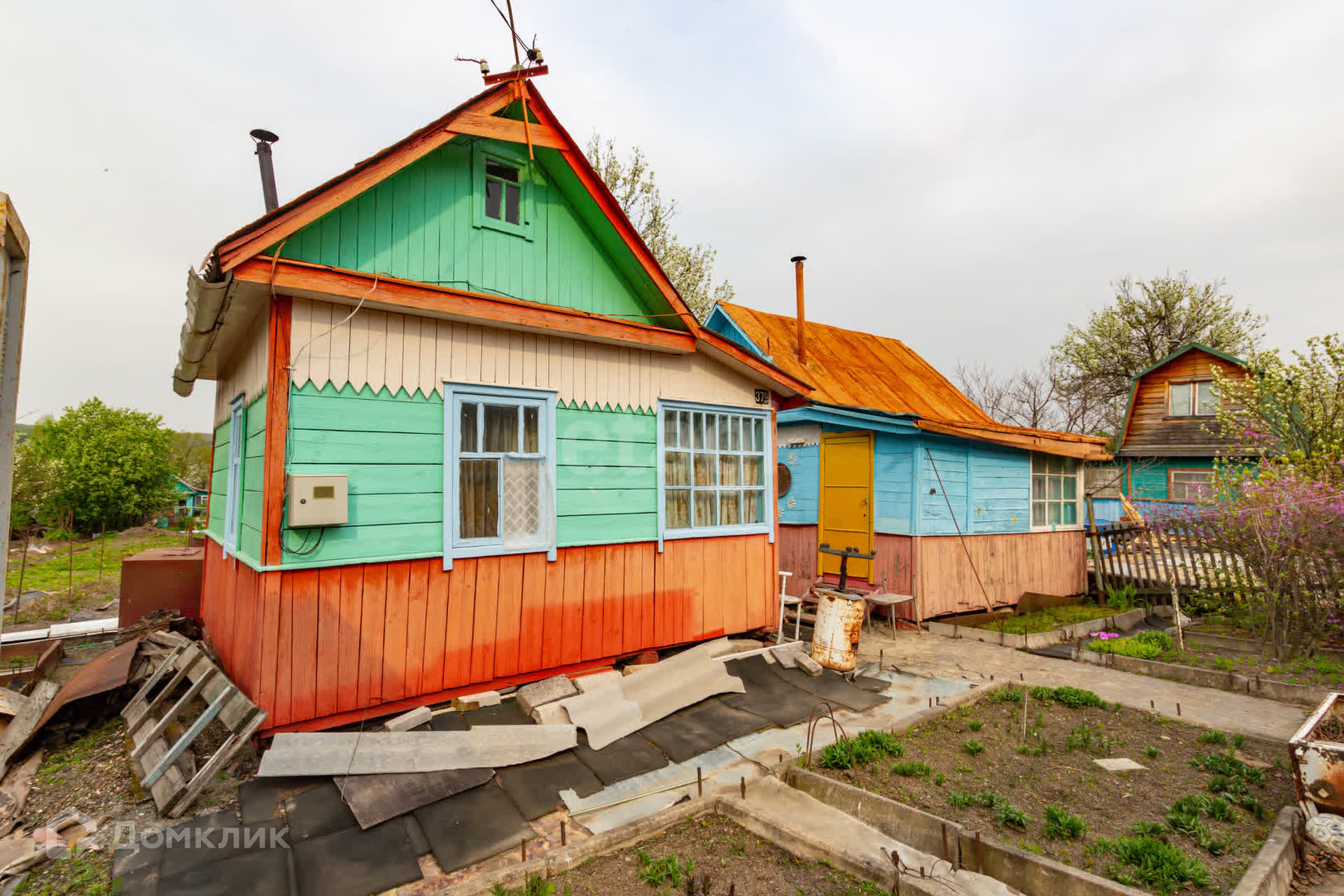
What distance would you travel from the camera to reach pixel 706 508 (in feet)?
23.0

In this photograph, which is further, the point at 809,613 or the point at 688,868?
the point at 809,613

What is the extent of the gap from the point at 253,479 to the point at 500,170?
11.6 feet

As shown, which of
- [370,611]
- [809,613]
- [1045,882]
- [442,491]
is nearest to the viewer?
[1045,882]

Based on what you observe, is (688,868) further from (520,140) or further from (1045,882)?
(520,140)

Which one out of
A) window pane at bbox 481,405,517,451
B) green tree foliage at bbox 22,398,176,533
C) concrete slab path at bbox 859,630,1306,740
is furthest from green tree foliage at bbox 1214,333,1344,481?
green tree foliage at bbox 22,398,176,533

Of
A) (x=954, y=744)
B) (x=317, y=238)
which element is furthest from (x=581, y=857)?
(x=317, y=238)

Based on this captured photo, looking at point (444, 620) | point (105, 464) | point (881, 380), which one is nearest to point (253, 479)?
point (444, 620)

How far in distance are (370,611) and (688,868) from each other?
3.03m

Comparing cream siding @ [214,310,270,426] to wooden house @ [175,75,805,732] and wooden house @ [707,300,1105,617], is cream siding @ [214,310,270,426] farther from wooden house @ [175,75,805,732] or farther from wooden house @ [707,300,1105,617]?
wooden house @ [707,300,1105,617]

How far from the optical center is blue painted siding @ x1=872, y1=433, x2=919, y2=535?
9461 millimetres

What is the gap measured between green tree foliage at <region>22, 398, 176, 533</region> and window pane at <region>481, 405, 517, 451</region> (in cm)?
2916

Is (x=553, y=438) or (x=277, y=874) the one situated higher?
(x=553, y=438)

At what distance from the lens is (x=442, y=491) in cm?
516

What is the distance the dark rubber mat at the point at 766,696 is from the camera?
5570 mm
